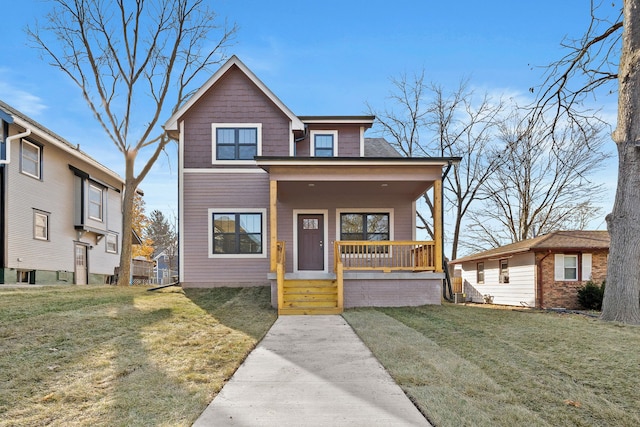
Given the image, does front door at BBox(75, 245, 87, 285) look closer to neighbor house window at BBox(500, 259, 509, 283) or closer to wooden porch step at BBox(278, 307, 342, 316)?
wooden porch step at BBox(278, 307, 342, 316)

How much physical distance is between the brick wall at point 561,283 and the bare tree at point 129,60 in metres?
17.0

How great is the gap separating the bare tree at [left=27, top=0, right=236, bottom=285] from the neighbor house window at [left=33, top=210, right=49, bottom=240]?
274 cm

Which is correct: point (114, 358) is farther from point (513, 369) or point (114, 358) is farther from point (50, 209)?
point (50, 209)

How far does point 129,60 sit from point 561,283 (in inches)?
805

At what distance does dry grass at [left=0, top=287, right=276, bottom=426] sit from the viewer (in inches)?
135

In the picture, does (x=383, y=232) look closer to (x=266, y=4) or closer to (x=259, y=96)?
(x=259, y=96)

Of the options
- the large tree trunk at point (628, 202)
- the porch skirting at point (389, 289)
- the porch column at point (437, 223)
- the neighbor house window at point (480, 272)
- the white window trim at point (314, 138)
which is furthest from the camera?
the neighbor house window at point (480, 272)

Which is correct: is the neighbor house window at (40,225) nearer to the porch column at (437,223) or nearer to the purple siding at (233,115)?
the purple siding at (233,115)

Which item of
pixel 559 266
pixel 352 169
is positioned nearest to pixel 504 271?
pixel 559 266

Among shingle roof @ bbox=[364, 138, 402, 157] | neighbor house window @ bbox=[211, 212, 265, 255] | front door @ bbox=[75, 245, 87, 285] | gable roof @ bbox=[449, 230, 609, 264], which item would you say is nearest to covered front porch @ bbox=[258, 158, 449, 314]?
neighbor house window @ bbox=[211, 212, 265, 255]

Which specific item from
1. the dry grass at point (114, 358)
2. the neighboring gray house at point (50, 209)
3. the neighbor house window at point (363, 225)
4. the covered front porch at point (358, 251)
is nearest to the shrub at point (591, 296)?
the covered front porch at point (358, 251)

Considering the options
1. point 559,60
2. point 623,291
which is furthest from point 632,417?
point 559,60

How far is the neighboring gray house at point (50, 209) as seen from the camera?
545 inches

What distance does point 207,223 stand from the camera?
13.0 m
